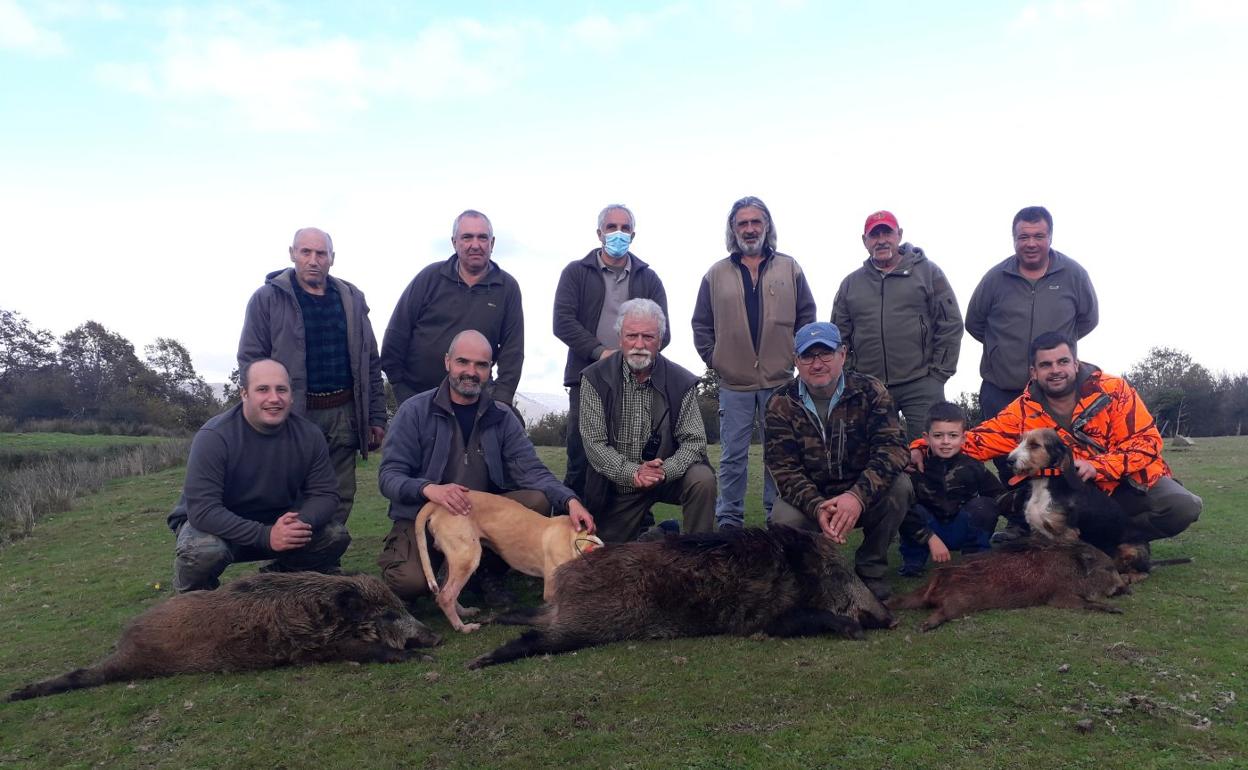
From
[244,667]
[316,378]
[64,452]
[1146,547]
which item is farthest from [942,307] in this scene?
[64,452]

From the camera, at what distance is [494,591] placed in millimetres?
5980

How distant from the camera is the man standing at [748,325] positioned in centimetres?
711

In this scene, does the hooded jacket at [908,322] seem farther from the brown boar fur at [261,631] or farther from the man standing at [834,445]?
the brown boar fur at [261,631]

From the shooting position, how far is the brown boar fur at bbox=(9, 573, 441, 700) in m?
4.53

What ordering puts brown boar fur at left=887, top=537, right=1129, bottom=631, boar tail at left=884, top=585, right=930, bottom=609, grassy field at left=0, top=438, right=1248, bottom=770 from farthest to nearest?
boar tail at left=884, top=585, right=930, bottom=609, brown boar fur at left=887, top=537, right=1129, bottom=631, grassy field at left=0, top=438, right=1248, bottom=770

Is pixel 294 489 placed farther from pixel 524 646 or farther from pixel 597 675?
pixel 597 675

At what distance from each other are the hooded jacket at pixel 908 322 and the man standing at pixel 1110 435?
921 millimetres

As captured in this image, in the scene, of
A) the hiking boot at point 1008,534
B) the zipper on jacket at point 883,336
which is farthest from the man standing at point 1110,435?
the zipper on jacket at point 883,336

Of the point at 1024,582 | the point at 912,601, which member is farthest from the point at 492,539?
the point at 1024,582

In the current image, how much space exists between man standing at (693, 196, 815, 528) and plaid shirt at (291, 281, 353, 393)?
3303 millimetres

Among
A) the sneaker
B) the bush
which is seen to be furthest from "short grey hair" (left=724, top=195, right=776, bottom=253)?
the bush

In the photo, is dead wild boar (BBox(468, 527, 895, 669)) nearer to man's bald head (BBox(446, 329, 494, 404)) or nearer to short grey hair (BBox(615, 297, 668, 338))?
man's bald head (BBox(446, 329, 494, 404))

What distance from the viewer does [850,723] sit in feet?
11.4

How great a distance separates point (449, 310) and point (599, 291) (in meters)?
1.37
